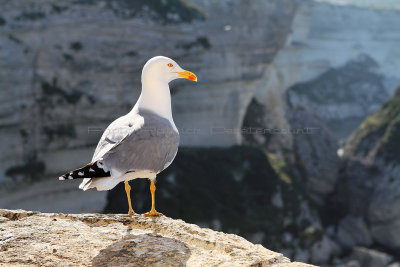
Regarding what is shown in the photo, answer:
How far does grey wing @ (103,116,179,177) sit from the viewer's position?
14.7 feet

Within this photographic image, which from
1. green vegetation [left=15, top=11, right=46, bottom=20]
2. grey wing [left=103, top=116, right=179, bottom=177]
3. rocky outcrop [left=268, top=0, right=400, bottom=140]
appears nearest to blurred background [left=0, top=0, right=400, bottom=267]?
green vegetation [left=15, top=11, right=46, bottom=20]

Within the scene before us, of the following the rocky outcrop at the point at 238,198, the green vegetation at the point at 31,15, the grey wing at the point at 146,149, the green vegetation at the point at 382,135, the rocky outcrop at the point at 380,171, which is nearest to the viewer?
the grey wing at the point at 146,149

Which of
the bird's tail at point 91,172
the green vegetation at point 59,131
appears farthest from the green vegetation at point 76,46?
the bird's tail at point 91,172

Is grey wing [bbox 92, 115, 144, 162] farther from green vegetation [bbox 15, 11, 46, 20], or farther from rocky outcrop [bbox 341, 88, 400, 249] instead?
rocky outcrop [bbox 341, 88, 400, 249]

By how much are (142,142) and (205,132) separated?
23.5 metres

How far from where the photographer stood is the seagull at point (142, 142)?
430 centimetres

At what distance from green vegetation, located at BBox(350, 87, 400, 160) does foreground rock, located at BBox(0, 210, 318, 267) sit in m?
25.4

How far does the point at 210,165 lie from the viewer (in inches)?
1043

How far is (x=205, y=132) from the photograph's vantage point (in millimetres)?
28297

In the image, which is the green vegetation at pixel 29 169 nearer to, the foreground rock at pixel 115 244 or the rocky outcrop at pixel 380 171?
the foreground rock at pixel 115 244

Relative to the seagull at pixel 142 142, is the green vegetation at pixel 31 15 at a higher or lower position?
higher

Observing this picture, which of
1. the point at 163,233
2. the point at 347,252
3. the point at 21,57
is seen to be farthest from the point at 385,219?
the point at 163,233

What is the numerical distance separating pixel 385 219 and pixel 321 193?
4.44 m

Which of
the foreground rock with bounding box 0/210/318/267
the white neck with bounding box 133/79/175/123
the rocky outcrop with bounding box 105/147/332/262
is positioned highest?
the white neck with bounding box 133/79/175/123
